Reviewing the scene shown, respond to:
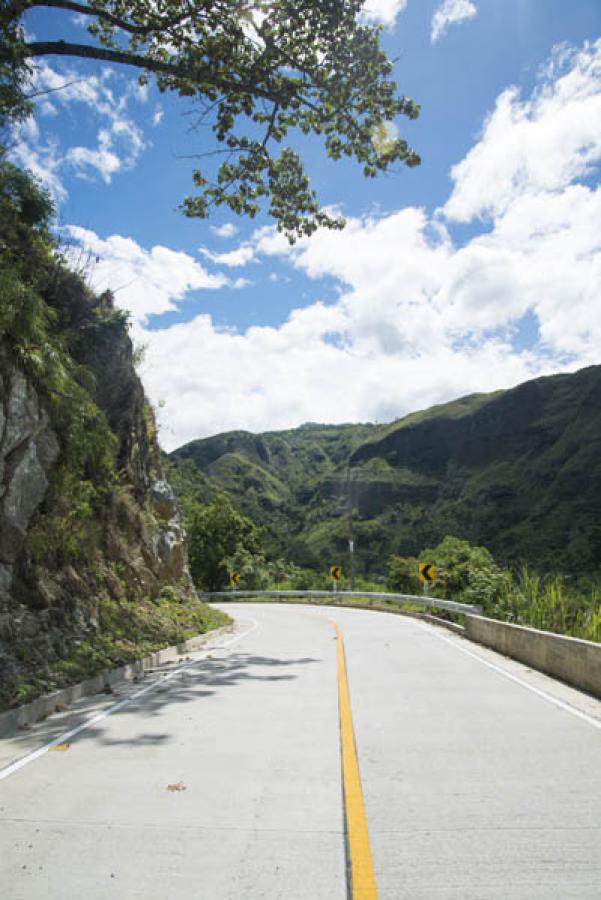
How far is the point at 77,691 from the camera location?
33.4 feet

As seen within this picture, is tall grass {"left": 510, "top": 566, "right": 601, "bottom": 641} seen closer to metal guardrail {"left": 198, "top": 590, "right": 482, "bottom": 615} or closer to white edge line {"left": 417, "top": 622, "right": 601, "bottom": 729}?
white edge line {"left": 417, "top": 622, "right": 601, "bottom": 729}

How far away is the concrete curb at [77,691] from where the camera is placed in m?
8.06

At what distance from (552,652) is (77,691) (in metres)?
7.67

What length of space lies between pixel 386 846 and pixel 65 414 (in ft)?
37.4

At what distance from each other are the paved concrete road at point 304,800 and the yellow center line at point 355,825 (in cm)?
7

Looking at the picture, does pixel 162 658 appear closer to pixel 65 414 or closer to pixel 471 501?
pixel 65 414

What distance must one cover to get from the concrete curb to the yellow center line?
12.4 ft

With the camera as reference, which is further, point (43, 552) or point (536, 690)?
point (43, 552)

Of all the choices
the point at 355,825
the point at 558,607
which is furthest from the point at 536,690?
the point at 355,825

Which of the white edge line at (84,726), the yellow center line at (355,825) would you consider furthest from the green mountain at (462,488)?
the yellow center line at (355,825)

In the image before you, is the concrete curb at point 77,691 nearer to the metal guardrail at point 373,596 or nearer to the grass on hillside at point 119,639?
the grass on hillside at point 119,639

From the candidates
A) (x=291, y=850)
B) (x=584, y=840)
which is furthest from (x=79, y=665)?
→ (x=584, y=840)

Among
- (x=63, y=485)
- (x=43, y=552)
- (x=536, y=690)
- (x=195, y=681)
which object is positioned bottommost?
(x=536, y=690)

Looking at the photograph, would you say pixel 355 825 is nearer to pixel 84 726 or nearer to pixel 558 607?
pixel 84 726
